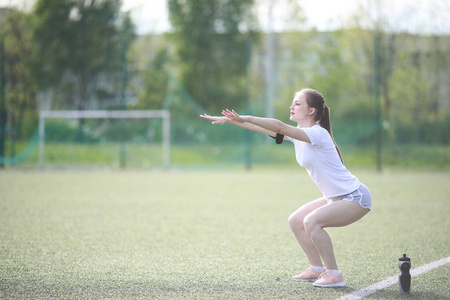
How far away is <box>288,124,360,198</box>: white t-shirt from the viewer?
4.00 m

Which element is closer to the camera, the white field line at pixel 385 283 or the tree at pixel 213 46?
the white field line at pixel 385 283

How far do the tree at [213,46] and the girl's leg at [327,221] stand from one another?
27.7 m

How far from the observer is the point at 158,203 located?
9.52 meters

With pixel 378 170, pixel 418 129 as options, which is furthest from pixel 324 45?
pixel 378 170

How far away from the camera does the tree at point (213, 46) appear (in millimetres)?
32281

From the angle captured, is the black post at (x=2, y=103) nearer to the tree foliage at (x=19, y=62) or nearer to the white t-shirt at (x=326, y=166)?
the tree foliage at (x=19, y=62)

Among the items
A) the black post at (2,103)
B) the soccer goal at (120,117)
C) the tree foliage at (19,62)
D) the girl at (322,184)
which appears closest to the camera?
the girl at (322,184)

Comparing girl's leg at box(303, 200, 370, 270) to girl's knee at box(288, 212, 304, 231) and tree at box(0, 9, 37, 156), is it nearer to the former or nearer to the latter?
girl's knee at box(288, 212, 304, 231)

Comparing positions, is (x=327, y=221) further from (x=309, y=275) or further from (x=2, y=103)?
(x=2, y=103)

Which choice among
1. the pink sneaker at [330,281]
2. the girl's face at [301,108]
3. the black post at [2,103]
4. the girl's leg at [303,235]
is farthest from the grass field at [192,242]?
the black post at [2,103]

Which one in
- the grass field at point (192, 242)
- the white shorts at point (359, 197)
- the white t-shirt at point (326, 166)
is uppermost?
the white t-shirt at point (326, 166)

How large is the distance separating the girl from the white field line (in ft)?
0.66

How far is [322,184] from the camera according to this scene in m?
4.08

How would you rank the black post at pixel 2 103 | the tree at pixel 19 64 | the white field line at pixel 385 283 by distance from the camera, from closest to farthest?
the white field line at pixel 385 283 < the black post at pixel 2 103 < the tree at pixel 19 64
